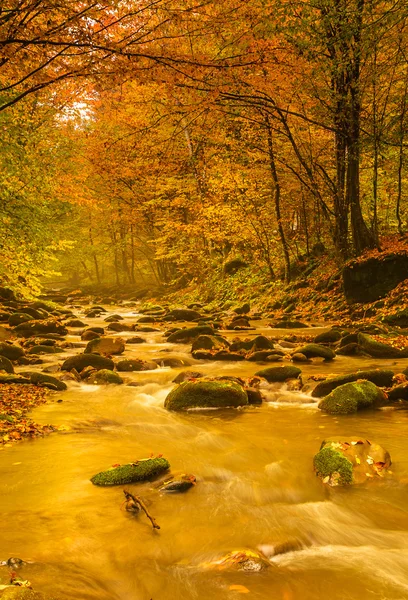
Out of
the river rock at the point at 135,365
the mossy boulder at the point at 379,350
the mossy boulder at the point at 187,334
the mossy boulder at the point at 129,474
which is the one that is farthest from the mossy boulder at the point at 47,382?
the mossy boulder at the point at 379,350

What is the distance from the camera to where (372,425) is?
6250 mm

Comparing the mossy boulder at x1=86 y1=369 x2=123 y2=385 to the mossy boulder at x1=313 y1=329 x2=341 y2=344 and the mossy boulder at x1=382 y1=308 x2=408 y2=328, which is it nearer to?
the mossy boulder at x1=313 y1=329 x2=341 y2=344

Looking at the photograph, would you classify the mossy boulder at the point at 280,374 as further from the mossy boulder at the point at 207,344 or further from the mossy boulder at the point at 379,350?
the mossy boulder at the point at 207,344

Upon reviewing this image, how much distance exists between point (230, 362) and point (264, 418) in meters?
3.92

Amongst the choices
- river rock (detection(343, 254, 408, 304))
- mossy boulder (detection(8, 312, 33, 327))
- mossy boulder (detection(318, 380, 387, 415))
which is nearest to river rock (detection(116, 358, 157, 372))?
mossy boulder (detection(318, 380, 387, 415))

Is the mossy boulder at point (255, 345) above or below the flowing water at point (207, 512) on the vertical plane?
above

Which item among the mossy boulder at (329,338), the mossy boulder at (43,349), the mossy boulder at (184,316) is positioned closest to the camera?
the mossy boulder at (329,338)

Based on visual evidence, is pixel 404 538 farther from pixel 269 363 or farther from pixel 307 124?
pixel 307 124

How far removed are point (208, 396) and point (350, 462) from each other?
3039mm

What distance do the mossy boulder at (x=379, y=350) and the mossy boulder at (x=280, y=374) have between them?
247cm

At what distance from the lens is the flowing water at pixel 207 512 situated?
311cm

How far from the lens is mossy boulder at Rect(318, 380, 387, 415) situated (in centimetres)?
688

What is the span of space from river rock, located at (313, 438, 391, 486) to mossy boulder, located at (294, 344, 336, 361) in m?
5.31

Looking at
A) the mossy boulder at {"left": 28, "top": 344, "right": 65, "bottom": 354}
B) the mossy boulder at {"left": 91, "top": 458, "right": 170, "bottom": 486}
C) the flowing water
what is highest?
the mossy boulder at {"left": 28, "top": 344, "right": 65, "bottom": 354}
